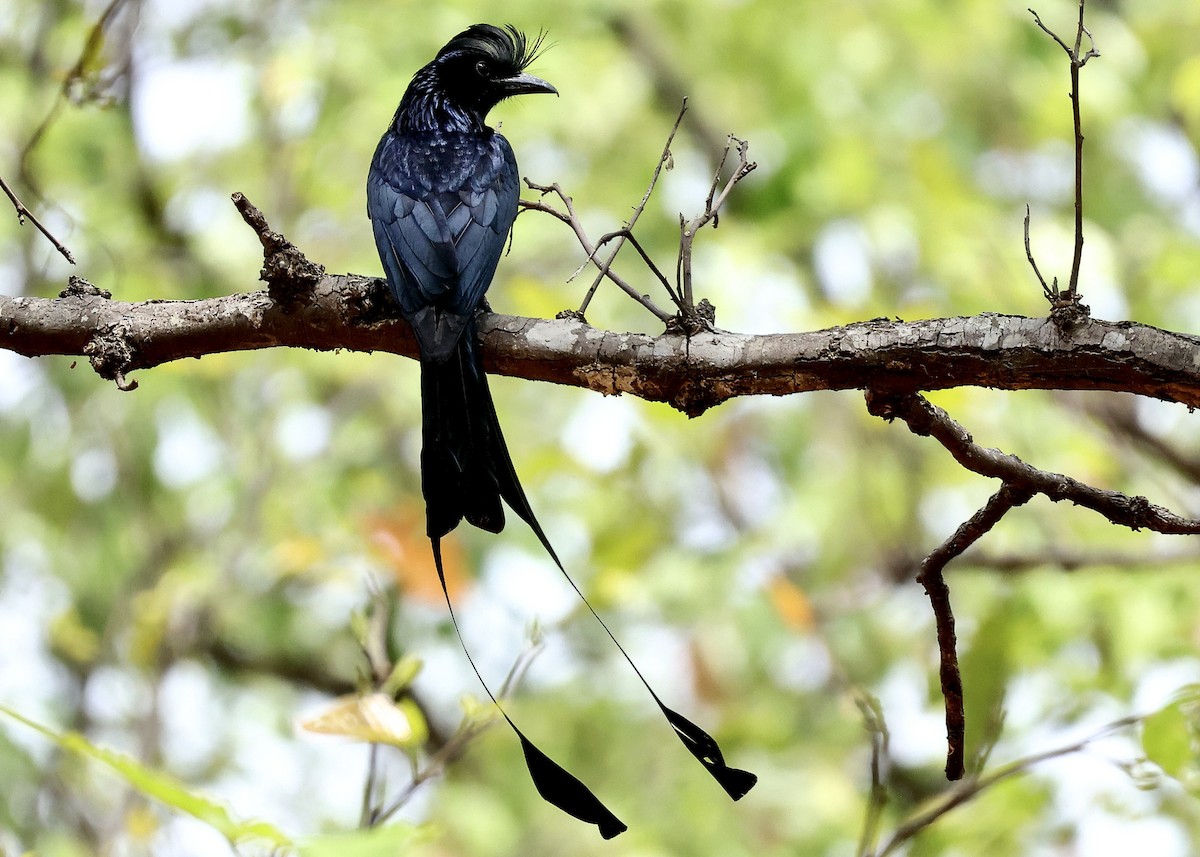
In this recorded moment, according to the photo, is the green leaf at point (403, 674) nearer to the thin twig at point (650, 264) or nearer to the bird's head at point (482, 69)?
the thin twig at point (650, 264)

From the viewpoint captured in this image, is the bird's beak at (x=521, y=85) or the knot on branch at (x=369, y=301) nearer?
the knot on branch at (x=369, y=301)

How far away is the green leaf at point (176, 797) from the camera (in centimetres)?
131

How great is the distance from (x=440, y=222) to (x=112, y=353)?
74cm

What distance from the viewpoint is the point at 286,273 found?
1983 mm

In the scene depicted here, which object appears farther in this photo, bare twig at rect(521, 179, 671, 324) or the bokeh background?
the bokeh background

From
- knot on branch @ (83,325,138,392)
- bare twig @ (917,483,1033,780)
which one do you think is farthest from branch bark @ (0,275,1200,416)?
bare twig @ (917,483,1033,780)

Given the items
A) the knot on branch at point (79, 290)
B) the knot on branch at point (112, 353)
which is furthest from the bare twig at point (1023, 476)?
the knot on branch at point (79, 290)

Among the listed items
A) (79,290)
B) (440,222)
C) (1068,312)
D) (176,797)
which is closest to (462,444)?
(440,222)

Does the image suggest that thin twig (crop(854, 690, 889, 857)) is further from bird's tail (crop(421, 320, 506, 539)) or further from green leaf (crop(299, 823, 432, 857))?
green leaf (crop(299, 823, 432, 857))

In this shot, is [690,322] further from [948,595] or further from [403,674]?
[403,674]

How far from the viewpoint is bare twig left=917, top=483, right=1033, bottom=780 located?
1.71 m

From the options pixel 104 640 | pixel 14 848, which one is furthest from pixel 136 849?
pixel 104 640

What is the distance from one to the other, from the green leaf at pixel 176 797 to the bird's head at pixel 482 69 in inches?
85.3

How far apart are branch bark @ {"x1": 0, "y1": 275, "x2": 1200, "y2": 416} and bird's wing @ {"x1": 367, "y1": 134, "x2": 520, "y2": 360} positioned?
0.25ft
